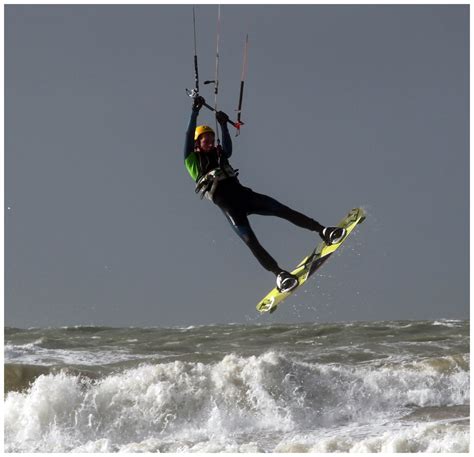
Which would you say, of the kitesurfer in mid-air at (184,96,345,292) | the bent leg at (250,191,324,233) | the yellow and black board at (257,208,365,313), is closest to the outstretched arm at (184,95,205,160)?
the kitesurfer in mid-air at (184,96,345,292)

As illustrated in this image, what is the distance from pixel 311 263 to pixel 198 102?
2353mm

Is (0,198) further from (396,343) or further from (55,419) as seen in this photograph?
(396,343)

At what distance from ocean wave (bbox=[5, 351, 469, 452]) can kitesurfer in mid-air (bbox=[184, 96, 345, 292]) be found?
6.34 ft

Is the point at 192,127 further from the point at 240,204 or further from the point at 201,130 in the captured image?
the point at 240,204

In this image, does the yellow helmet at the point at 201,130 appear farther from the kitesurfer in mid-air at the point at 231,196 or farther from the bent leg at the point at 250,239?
the bent leg at the point at 250,239

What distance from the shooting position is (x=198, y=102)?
7.45 metres

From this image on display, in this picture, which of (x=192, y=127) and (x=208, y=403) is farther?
(x=208, y=403)

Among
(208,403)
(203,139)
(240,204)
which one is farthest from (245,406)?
(203,139)

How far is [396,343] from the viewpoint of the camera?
46.4ft

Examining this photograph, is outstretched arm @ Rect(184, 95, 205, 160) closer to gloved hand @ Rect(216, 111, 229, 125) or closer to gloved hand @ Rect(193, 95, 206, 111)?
gloved hand @ Rect(193, 95, 206, 111)

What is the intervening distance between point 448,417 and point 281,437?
2.05 metres

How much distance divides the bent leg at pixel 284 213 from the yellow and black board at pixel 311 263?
0.92 ft

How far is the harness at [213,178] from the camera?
8.10m

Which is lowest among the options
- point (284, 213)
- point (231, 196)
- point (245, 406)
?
point (245, 406)
